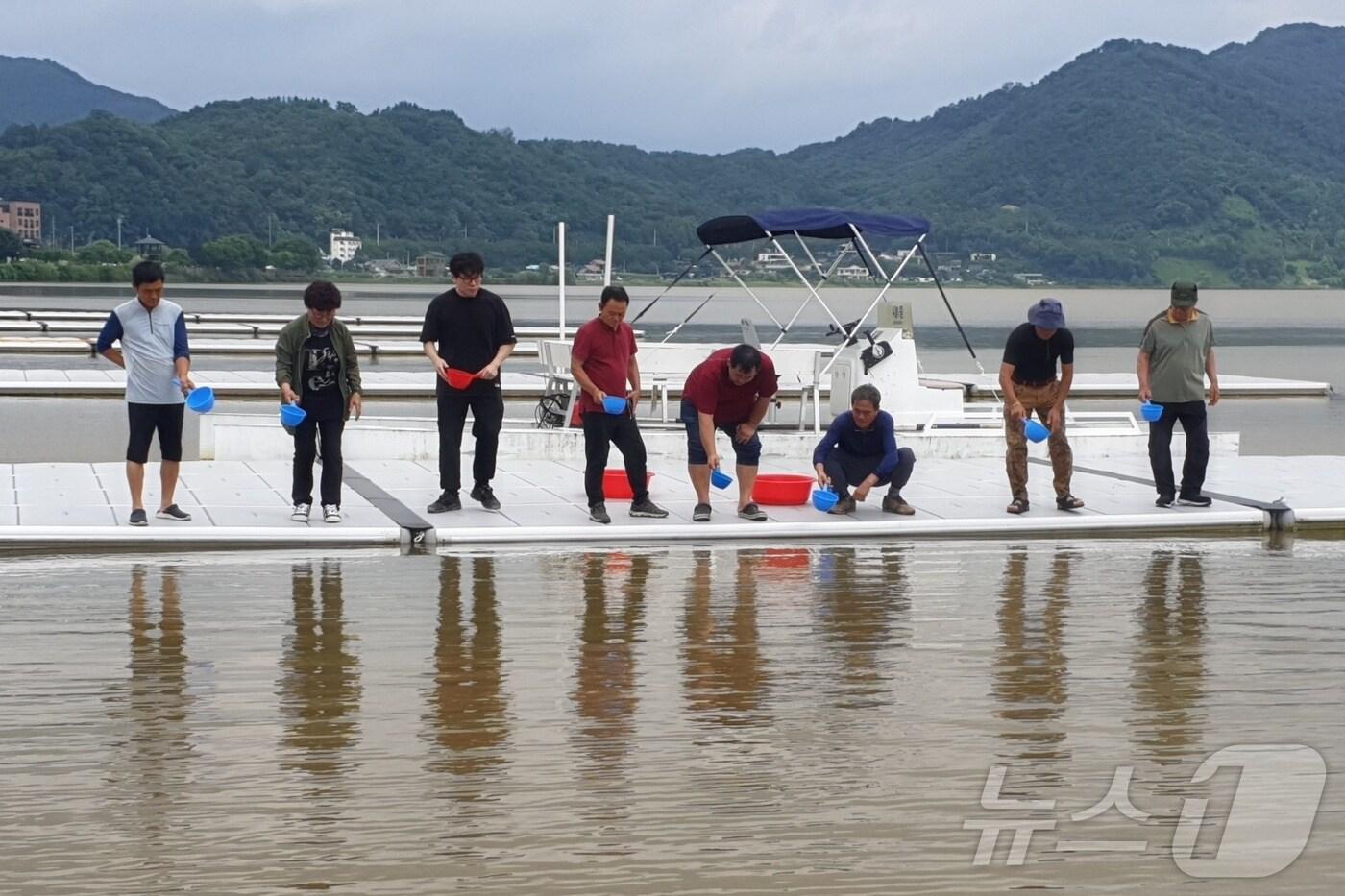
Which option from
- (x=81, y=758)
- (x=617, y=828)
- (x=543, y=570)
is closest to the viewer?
(x=617, y=828)

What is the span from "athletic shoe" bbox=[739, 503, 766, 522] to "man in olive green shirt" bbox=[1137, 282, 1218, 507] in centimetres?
273

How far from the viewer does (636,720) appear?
6.21m

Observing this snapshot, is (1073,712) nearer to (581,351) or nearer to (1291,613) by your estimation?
(1291,613)

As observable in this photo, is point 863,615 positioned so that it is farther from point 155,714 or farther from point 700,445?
point 155,714

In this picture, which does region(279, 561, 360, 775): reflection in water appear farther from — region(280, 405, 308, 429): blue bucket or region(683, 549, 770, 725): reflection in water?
region(280, 405, 308, 429): blue bucket

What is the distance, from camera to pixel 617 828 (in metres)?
5.02

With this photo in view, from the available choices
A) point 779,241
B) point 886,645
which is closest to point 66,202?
point 779,241

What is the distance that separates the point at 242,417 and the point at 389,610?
676 cm

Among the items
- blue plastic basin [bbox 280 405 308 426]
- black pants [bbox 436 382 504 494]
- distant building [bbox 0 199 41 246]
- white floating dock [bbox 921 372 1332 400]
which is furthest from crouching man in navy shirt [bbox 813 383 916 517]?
distant building [bbox 0 199 41 246]

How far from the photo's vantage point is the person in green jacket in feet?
34.0

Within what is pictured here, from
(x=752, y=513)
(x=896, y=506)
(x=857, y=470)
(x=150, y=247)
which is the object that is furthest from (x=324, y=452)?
(x=150, y=247)

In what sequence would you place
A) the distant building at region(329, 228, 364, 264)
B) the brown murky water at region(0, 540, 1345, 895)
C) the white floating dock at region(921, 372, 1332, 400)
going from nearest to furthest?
the brown murky water at region(0, 540, 1345, 895)
the white floating dock at region(921, 372, 1332, 400)
the distant building at region(329, 228, 364, 264)

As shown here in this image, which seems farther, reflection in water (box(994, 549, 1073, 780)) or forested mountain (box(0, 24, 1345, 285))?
forested mountain (box(0, 24, 1345, 285))

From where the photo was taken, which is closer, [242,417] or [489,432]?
[489,432]
